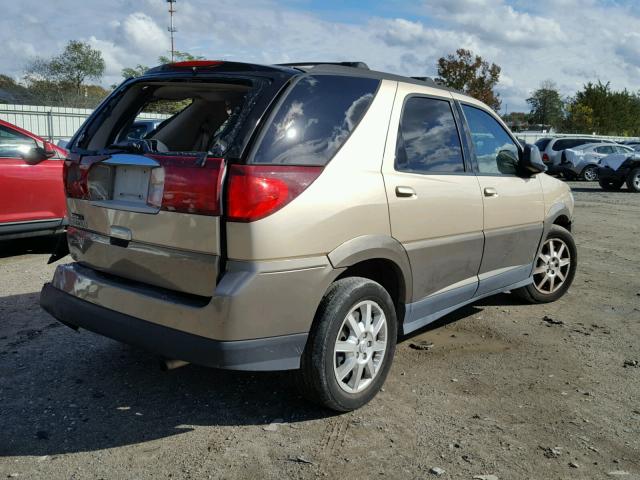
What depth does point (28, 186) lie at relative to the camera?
714 cm

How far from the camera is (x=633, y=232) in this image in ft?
34.2

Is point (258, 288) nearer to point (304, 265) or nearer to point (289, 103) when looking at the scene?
point (304, 265)

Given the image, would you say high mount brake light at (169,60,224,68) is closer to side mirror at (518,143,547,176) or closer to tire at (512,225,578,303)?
side mirror at (518,143,547,176)

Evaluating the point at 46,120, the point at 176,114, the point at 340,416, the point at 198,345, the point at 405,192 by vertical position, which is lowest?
the point at 340,416

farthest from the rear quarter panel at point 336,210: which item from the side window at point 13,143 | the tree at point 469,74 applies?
the tree at point 469,74

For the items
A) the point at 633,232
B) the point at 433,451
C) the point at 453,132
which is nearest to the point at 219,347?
the point at 433,451

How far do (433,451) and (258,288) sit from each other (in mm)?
1204

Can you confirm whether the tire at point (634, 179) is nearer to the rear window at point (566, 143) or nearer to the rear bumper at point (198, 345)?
the rear window at point (566, 143)

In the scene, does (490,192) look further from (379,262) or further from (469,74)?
(469,74)

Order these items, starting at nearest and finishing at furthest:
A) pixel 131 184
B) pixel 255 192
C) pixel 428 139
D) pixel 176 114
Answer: pixel 255 192 → pixel 131 184 → pixel 428 139 → pixel 176 114

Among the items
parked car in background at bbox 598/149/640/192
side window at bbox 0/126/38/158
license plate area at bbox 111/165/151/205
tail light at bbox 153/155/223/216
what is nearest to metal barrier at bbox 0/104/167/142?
side window at bbox 0/126/38/158

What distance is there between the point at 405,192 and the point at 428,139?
56 centimetres

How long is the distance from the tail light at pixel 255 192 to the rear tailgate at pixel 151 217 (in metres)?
0.08

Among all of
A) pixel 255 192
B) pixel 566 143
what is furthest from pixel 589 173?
pixel 255 192
